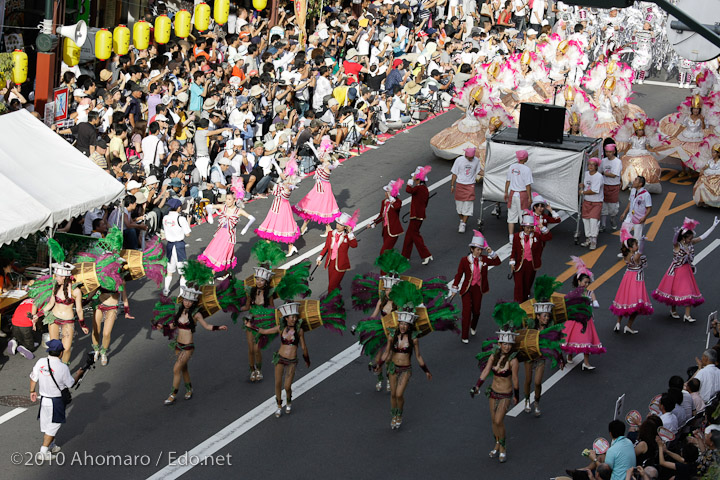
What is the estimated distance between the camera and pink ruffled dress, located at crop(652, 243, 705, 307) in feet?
55.1

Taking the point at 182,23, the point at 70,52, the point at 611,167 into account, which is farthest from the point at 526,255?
the point at 182,23

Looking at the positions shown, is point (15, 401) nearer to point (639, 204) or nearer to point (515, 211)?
point (515, 211)

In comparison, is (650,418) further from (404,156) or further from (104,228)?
(404,156)

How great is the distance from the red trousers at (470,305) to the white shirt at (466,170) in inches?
171

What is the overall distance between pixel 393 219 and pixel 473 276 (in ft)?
8.89

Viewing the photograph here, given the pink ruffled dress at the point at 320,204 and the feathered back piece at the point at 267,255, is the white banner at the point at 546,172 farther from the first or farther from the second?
the feathered back piece at the point at 267,255

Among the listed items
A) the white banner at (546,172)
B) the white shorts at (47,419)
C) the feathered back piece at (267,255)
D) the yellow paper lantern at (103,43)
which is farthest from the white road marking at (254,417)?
the yellow paper lantern at (103,43)

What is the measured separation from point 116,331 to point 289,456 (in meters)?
4.31

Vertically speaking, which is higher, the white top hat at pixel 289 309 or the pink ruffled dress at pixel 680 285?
the white top hat at pixel 289 309

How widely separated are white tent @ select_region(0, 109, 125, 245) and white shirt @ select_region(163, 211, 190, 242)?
81 centimetres

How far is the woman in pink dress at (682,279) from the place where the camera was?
655 inches

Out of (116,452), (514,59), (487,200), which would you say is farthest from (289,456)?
(514,59)

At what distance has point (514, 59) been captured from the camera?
82.8 ft

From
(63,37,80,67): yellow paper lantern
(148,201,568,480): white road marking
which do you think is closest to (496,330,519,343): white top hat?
(148,201,568,480): white road marking
